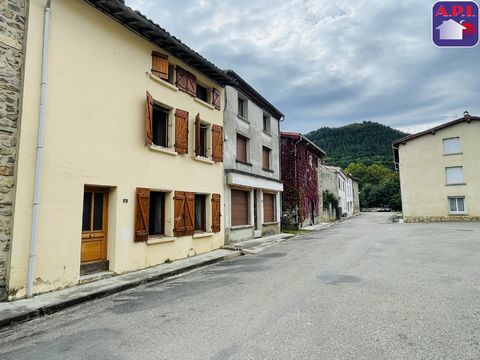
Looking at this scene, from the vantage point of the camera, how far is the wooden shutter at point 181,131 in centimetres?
1049

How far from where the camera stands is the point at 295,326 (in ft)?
14.5

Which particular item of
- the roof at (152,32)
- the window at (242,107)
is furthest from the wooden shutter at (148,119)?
the window at (242,107)

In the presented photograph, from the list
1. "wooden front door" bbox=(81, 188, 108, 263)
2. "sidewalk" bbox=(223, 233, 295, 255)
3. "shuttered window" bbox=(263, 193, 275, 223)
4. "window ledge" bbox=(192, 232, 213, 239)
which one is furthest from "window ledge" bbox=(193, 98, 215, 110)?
"shuttered window" bbox=(263, 193, 275, 223)

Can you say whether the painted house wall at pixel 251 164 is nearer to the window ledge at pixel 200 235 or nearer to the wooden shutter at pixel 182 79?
the window ledge at pixel 200 235

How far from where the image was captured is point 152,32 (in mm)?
9281

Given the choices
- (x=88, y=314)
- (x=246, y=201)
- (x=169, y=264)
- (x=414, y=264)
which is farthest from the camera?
(x=246, y=201)

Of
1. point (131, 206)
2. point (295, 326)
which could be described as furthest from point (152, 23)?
point (295, 326)

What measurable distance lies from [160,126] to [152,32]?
2.86 metres

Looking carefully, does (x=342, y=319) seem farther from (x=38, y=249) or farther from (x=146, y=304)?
(x=38, y=249)

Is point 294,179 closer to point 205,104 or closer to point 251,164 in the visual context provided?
point 251,164

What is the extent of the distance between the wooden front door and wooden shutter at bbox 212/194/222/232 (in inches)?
184

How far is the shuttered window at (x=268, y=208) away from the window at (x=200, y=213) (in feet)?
20.2

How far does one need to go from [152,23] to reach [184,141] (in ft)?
12.1

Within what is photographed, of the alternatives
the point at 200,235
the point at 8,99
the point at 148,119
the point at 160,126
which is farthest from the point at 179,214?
the point at 8,99
